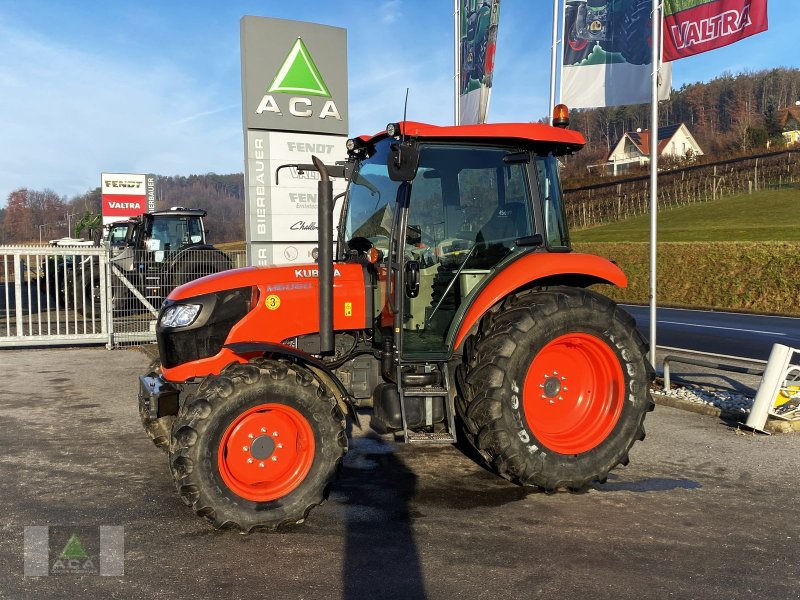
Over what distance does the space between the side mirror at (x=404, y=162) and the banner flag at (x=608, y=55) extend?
5.66 m

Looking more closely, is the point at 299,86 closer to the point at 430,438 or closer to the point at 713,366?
the point at 713,366

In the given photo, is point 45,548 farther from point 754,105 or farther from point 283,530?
point 754,105

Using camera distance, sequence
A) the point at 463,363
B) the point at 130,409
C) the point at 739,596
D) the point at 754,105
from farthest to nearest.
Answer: the point at 754,105
the point at 130,409
the point at 463,363
the point at 739,596

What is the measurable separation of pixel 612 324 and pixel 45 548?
3.82 m

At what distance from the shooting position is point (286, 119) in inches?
397

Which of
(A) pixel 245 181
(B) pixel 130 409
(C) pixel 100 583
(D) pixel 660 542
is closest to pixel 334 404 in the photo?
(C) pixel 100 583

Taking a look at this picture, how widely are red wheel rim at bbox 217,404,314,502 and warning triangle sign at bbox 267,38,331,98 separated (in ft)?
22.6

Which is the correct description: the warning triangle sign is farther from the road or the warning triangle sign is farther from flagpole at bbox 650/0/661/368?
the road

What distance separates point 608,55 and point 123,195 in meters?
36.1

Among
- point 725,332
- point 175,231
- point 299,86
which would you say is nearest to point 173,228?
point 175,231

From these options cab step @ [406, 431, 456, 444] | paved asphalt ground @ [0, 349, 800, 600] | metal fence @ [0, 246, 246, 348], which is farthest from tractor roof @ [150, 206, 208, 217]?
cab step @ [406, 431, 456, 444]

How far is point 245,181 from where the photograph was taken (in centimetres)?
995

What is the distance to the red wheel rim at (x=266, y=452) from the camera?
416cm

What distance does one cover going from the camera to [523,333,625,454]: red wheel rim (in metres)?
4.98
